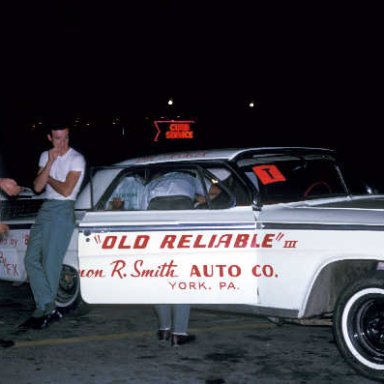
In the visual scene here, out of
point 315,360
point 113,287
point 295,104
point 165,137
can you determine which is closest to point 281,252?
point 315,360

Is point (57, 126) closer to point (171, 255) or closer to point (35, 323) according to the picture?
point (35, 323)

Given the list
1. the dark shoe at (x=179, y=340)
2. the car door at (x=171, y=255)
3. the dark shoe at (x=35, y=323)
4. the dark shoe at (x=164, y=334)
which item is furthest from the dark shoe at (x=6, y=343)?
the dark shoe at (x=179, y=340)

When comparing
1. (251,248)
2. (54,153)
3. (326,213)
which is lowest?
(251,248)

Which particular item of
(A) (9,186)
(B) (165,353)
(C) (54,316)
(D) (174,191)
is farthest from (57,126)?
(B) (165,353)

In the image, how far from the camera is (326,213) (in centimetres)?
483

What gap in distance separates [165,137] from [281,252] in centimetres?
2935

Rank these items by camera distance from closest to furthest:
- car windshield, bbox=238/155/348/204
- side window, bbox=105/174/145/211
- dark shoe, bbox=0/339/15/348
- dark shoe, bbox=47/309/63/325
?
1. car windshield, bbox=238/155/348/204
2. dark shoe, bbox=0/339/15/348
3. side window, bbox=105/174/145/211
4. dark shoe, bbox=47/309/63/325

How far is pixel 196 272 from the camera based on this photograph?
5.00 m

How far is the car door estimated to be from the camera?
491cm

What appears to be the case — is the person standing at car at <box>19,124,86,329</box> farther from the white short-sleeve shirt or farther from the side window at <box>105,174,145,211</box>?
the side window at <box>105,174,145,211</box>

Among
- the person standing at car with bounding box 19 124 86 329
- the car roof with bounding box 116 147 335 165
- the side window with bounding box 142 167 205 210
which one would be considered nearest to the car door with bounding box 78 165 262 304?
the side window with bounding box 142 167 205 210

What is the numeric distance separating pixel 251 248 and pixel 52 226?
2.12 m

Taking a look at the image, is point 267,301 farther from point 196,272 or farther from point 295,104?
point 295,104

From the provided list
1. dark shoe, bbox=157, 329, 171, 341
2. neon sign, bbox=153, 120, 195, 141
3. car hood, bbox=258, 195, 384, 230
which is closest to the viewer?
car hood, bbox=258, 195, 384, 230
